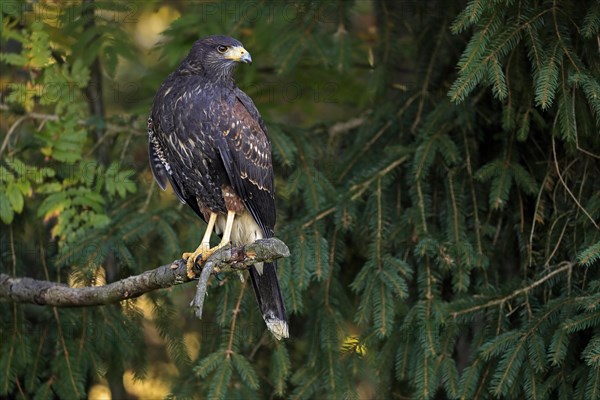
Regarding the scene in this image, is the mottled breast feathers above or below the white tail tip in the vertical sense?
above

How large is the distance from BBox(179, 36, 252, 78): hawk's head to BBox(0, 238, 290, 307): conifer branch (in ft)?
3.96

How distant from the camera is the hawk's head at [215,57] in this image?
16.0ft

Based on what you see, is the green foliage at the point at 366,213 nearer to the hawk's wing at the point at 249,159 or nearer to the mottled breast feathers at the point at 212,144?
the hawk's wing at the point at 249,159

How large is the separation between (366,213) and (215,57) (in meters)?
1.26

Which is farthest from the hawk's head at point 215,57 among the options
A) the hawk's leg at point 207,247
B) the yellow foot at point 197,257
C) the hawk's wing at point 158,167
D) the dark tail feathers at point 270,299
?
the dark tail feathers at point 270,299

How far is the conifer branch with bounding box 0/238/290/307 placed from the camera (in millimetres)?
3709

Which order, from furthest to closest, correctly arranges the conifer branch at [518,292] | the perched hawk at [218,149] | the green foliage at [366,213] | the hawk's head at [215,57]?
the hawk's head at [215,57] → the perched hawk at [218,149] → the conifer branch at [518,292] → the green foliage at [366,213]

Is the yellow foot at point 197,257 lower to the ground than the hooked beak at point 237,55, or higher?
lower

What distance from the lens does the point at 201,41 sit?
495 centimetres

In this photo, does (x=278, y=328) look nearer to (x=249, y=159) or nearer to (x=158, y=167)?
(x=249, y=159)

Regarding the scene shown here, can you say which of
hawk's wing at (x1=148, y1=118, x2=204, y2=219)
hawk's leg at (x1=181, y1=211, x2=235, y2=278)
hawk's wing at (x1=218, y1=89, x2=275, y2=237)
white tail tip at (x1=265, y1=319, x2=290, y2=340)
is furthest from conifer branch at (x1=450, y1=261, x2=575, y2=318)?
hawk's wing at (x1=148, y1=118, x2=204, y2=219)

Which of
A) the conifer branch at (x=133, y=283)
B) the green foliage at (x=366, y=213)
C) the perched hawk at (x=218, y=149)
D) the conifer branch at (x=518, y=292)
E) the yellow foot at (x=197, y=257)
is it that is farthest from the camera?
the perched hawk at (x=218, y=149)

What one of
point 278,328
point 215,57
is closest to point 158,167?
point 215,57

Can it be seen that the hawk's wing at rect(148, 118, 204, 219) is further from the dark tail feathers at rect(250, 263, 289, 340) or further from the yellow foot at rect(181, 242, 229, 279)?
the dark tail feathers at rect(250, 263, 289, 340)
